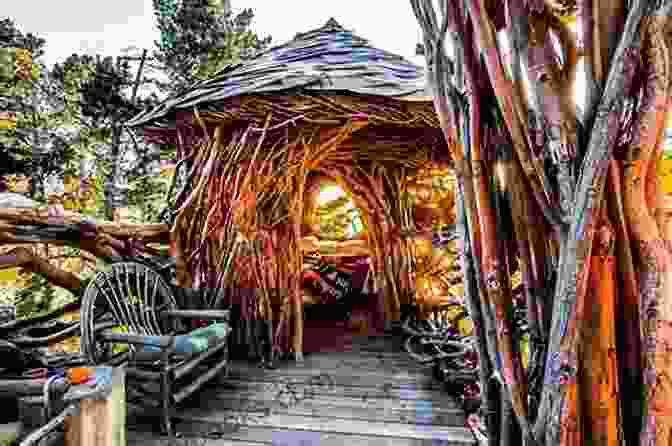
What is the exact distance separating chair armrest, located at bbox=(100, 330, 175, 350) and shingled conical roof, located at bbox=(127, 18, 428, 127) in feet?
4.35

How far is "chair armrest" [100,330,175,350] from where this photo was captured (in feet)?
4.78

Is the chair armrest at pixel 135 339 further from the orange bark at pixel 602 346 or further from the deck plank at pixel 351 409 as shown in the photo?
the orange bark at pixel 602 346

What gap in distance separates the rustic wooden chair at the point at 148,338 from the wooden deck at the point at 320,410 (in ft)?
0.40

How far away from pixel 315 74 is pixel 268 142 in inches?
25.4

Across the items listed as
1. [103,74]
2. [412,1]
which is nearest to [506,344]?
[412,1]

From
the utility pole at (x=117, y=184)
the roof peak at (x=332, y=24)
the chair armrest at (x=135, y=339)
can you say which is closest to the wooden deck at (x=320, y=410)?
the chair armrest at (x=135, y=339)

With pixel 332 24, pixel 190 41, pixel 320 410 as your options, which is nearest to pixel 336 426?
pixel 320 410

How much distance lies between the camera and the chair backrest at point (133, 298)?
5.68ft

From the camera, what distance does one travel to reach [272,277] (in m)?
2.41

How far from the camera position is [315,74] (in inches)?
70.0

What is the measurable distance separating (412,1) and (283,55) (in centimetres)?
182

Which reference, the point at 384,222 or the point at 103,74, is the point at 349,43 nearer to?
the point at 384,222

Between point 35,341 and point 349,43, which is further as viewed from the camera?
point 349,43

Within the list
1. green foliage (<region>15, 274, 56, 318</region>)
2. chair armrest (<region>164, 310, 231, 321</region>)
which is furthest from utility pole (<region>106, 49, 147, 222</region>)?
chair armrest (<region>164, 310, 231, 321</region>)
